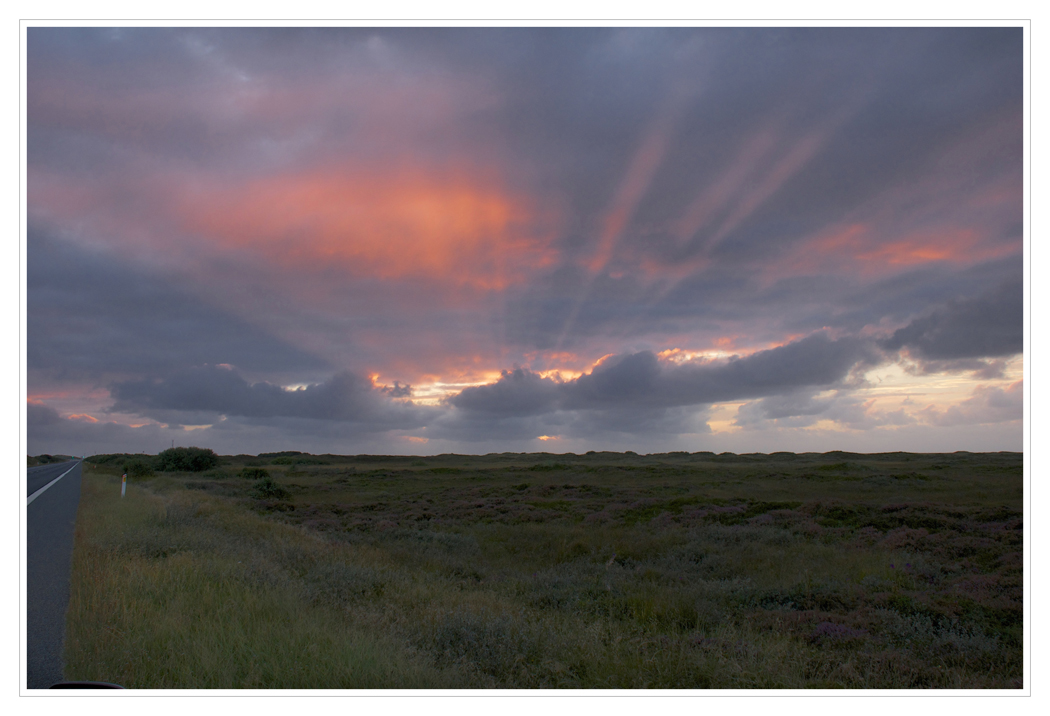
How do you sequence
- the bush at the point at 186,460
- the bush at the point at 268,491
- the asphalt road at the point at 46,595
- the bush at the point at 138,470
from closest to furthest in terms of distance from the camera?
the asphalt road at the point at 46,595 < the bush at the point at 268,491 < the bush at the point at 138,470 < the bush at the point at 186,460

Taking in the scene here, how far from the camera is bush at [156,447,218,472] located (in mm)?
68562

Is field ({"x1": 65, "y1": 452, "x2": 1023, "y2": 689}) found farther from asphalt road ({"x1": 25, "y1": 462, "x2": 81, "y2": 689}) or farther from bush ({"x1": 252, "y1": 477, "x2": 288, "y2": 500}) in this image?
bush ({"x1": 252, "y1": 477, "x2": 288, "y2": 500})

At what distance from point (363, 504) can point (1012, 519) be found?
3257cm

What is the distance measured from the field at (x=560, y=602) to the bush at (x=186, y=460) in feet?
173

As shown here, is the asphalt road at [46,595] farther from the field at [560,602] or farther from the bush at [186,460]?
the bush at [186,460]

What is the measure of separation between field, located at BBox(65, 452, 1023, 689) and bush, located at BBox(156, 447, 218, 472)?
173 ft

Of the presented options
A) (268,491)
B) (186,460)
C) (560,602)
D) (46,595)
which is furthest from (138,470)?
(560,602)

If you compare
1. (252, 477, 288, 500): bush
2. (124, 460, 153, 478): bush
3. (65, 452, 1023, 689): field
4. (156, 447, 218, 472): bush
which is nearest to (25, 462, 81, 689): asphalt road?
(65, 452, 1023, 689): field

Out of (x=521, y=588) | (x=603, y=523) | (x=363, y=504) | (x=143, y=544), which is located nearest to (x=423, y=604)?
(x=521, y=588)

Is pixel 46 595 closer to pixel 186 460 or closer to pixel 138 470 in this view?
pixel 138 470

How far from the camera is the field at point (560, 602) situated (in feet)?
21.3

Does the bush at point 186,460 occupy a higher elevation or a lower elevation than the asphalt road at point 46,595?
lower

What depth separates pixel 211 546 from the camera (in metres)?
12.6

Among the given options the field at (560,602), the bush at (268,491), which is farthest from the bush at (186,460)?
the field at (560,602)
